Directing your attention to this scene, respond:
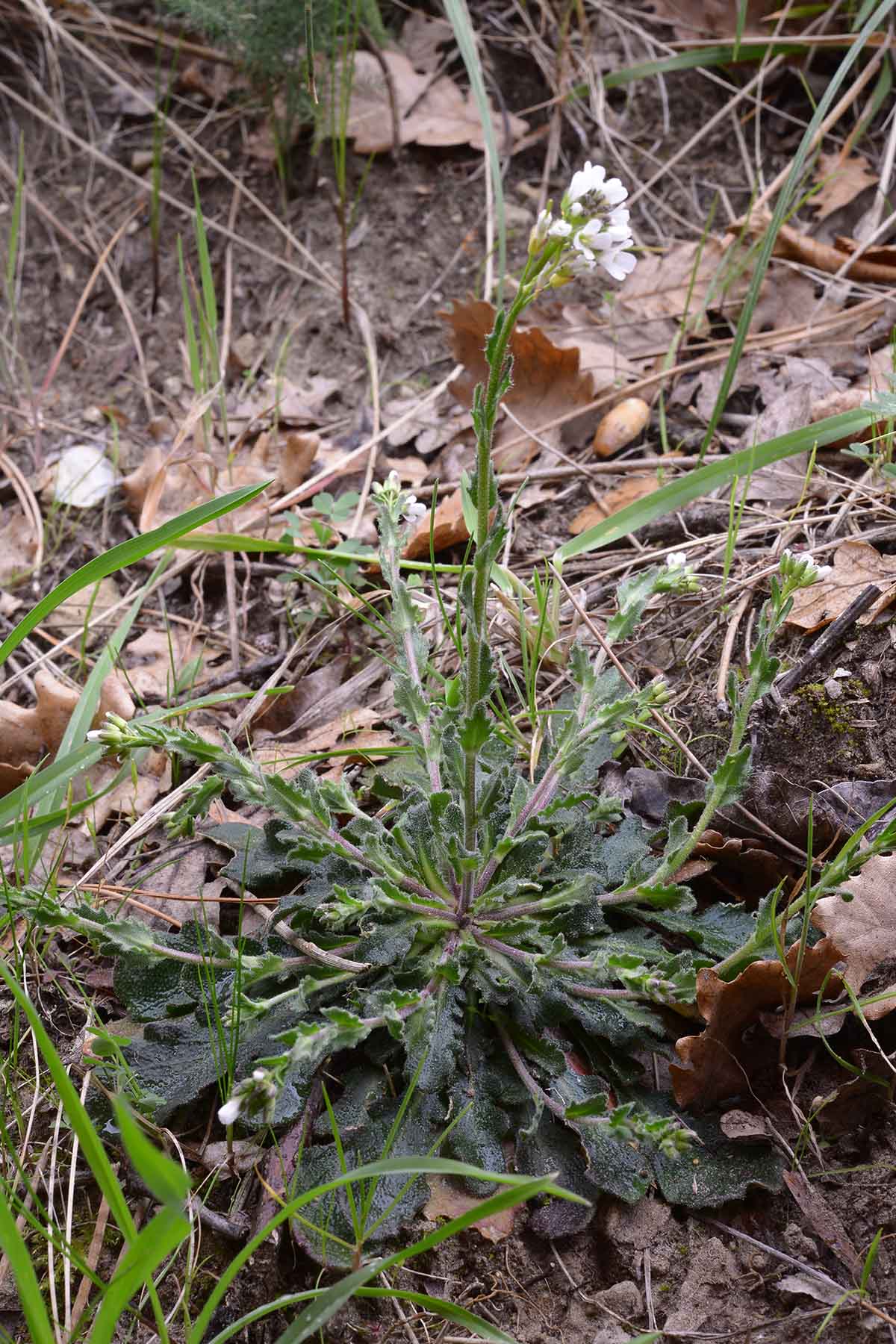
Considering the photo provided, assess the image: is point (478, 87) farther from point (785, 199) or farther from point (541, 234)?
point (541, 234)

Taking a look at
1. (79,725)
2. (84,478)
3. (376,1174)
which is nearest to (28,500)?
(84,478)

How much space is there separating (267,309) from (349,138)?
0.71 meters

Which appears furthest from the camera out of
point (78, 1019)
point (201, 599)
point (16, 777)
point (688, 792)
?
point (201, 599)

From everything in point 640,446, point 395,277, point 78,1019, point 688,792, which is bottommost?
point 78,1019

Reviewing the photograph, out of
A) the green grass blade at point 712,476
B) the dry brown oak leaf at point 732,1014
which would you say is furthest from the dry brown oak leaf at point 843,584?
the dry brown oak leaf at point 732,1014

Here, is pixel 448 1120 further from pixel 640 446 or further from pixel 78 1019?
pixel 640 446

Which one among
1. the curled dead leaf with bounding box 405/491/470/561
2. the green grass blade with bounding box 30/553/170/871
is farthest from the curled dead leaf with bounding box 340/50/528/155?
the green grass blade with bounding box 30/553/170/871

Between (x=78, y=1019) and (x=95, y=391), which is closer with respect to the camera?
(x=78, y=1019)

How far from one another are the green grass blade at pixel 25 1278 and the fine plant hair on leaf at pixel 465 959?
13.8 inches

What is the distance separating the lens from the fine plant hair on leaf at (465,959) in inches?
60.0

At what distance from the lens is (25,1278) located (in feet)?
3.92

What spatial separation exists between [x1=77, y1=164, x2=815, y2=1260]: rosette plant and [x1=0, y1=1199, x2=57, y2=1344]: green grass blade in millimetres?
332

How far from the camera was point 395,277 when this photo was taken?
3.45 metres

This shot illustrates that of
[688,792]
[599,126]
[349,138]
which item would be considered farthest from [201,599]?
[599,126]
